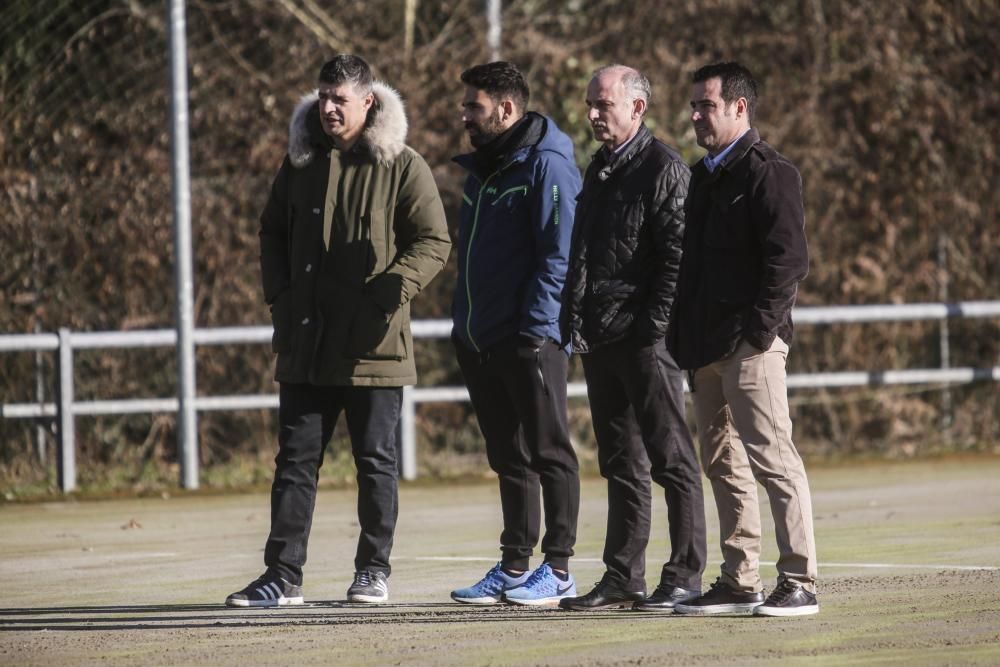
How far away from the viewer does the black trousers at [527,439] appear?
7.69 m

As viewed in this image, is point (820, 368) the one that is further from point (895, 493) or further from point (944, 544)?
point (944, 544)

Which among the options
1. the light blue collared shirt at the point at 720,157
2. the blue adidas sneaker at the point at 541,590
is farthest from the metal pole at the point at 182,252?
the light blue collared shirt at the point at 720,157

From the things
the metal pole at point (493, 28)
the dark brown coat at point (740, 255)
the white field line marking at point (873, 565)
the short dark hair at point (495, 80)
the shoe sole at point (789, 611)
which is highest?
the metal pole at point (493, 28)

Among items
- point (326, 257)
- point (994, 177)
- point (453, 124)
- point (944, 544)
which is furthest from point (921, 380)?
point (326, 257)

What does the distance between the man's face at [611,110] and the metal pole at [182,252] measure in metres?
6.34

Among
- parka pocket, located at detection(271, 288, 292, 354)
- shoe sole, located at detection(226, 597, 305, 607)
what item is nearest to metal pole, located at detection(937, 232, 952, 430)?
parka pocket, located at detection(271, 288, 292, 354)

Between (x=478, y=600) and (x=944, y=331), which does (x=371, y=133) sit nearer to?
(x=478, y=600)

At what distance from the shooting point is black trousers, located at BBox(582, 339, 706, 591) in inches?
291

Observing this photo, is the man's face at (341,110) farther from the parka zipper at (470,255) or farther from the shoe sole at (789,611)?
the shoe sole at (789,611)

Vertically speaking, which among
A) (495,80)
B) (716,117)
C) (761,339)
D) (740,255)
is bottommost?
(761,339)

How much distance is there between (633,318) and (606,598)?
108 centimetres

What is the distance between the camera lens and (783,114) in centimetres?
1581

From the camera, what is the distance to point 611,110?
7441mm

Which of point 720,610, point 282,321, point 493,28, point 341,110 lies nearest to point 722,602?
point 720,610
